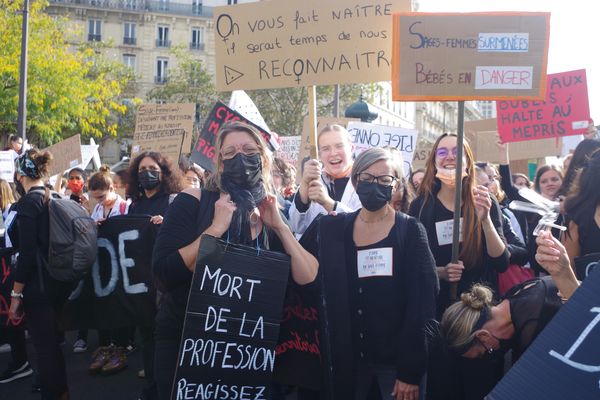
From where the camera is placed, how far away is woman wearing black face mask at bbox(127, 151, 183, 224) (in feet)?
15.6

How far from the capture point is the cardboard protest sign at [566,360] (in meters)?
1.64

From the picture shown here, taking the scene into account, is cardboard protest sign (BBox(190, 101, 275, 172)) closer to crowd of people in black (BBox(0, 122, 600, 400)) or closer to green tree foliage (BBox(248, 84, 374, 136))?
crowd of people in black (BBox(0, 122, 600, 400))

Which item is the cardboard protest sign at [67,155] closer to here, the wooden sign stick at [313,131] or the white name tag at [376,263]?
the wooden sign stick at [313,131]

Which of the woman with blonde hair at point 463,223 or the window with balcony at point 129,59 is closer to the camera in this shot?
the woman with blonde hair at point 463,223

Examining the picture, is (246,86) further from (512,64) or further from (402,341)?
(402,341)

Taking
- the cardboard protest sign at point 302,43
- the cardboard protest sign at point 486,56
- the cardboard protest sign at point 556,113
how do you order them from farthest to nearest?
the cardboard protest sign at point 556,113
the cardboard protest sign at point 302,43
the cardboard protest sign at point 486,56

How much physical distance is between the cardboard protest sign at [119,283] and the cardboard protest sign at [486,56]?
7.21 ft

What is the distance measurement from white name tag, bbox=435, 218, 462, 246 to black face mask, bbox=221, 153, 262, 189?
54.5 inches

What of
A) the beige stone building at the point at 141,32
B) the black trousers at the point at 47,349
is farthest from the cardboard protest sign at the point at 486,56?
the beige stone building at the point at 141,32

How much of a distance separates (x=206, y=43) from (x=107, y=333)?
153 ft

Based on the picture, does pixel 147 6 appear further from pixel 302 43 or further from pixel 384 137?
pixel 302 43

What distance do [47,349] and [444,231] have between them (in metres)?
2.73

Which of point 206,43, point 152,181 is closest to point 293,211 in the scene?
point 152,181

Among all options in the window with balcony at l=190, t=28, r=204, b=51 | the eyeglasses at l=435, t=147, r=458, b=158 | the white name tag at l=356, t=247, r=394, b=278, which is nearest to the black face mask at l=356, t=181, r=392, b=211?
the white name tag at l=356, t=247, r=394, b=278
